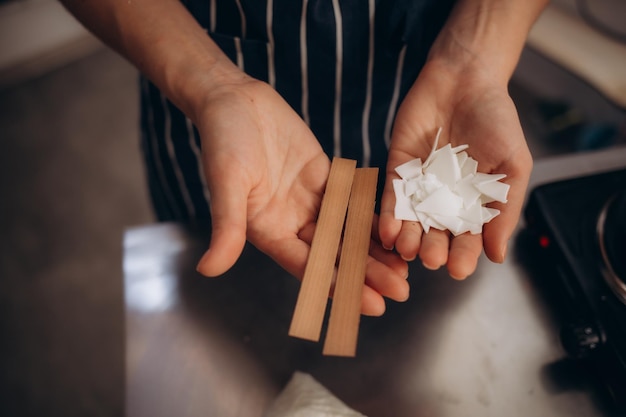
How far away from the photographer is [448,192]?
25.1 inches

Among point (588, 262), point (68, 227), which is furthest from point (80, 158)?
point (588, 262)

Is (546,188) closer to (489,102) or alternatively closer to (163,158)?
(489,102)

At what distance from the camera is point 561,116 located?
5.76ft

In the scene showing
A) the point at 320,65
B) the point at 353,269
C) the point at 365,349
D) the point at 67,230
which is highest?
the point at 320,65

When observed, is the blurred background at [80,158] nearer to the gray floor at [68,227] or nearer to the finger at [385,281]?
the gray floor at [68,227]

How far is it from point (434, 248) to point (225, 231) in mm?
267

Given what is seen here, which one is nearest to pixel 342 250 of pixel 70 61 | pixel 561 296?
pixel 561 296

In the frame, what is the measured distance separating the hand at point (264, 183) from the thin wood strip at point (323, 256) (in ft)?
0.05

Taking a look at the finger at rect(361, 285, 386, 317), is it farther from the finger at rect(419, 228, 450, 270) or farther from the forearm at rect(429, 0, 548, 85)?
the forearm at rect(429, 0, 548, 85)

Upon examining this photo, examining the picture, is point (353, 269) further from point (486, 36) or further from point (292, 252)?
point (486, 36)

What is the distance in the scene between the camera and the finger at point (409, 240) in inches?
22.7

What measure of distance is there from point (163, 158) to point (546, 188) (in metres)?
0.70

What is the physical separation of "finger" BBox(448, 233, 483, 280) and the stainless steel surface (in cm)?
16

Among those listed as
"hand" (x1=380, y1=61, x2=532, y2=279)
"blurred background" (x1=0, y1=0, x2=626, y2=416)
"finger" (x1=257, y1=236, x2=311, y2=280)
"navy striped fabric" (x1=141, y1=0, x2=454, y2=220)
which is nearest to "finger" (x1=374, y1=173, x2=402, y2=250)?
"hand" (x1=380, y1=61, x2=532, y2=279)
